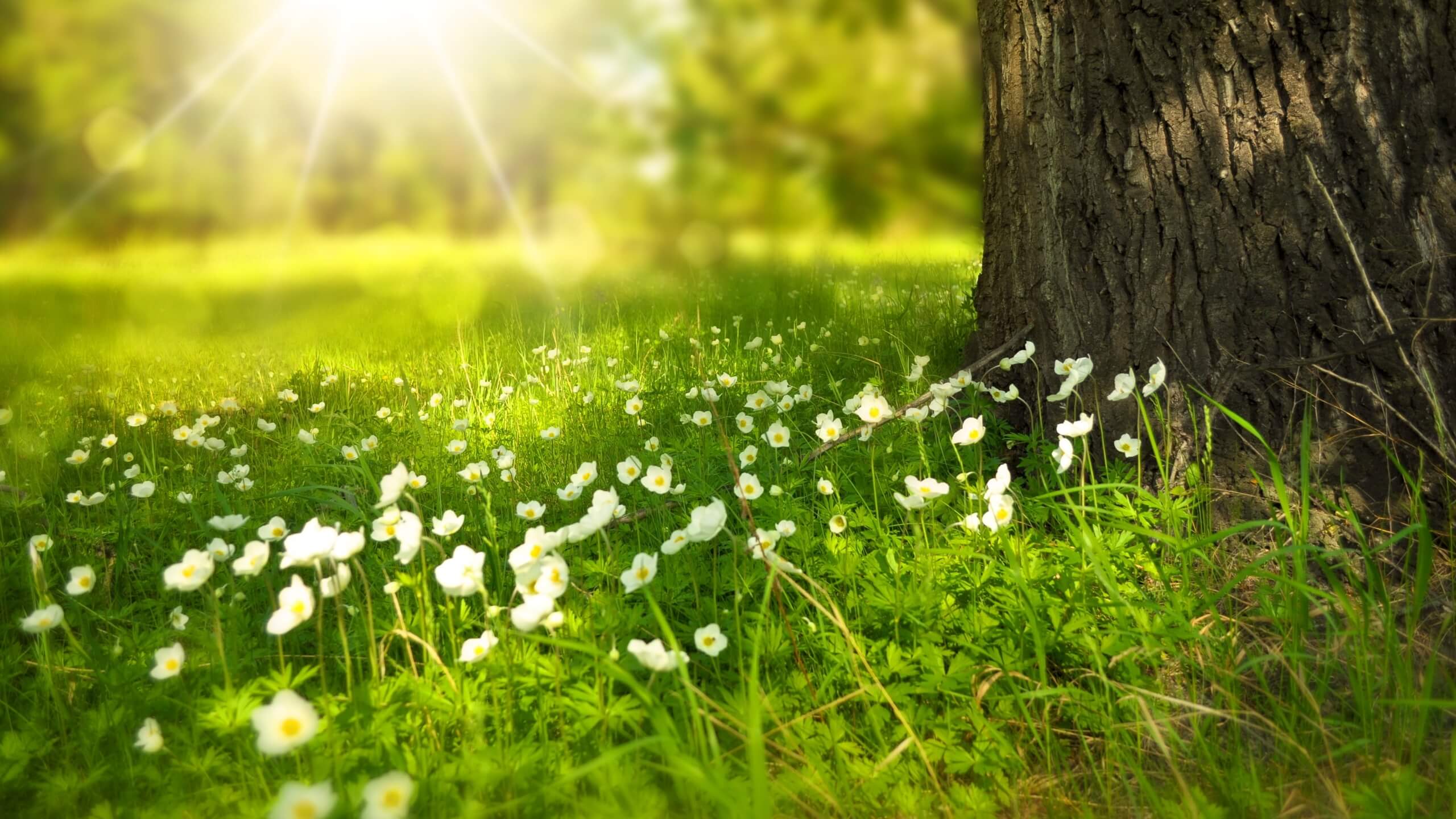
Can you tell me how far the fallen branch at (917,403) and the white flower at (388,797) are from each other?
4.61 ft

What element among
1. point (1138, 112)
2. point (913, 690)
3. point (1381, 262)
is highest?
point (1138, 112)

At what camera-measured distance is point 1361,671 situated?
1329 mm

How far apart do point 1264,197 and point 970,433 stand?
915mm

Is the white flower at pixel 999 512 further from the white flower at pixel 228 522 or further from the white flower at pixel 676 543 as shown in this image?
the white flower at pixel 228 522

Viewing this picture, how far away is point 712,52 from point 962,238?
1.44m

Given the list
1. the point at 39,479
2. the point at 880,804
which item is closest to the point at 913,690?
the point at 880,804

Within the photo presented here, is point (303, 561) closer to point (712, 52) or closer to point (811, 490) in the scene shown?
point (811, 490)

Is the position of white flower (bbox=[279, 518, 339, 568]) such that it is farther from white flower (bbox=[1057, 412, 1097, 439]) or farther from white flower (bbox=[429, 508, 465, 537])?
white flower (bbox=[1057, 412, 1097, 439])

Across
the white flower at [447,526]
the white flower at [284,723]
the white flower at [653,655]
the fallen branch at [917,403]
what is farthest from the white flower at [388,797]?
the fallen branch at [917,403]

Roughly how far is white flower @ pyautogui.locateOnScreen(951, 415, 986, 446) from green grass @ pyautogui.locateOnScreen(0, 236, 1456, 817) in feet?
0.39

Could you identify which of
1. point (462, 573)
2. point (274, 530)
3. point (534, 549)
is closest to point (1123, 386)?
point (534, 549)

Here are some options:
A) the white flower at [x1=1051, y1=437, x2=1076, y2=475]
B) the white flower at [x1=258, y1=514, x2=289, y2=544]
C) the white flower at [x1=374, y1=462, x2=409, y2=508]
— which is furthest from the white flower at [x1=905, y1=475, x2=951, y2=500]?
the white flower at [x1=258, y1=514, x2=289, y2=544]

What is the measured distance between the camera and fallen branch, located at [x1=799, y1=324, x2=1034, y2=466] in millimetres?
2270

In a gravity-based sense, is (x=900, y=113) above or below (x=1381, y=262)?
above
